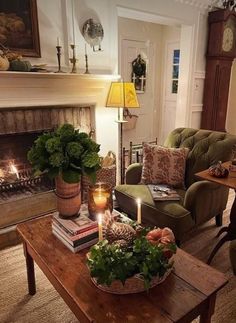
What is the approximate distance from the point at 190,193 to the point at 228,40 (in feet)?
9.21

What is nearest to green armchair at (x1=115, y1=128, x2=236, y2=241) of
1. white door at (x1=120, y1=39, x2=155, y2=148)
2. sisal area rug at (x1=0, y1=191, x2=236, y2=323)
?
sisal area rug at (x1=0, y1=191, x2=236, y2=323)

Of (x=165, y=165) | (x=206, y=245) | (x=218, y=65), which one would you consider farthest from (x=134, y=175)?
(x=218, y=65)

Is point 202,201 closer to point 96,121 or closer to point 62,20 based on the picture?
point 96,121

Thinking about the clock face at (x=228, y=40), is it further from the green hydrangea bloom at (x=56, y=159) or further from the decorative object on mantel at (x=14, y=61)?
the green hydrangea bloom at (x=56, y=159)

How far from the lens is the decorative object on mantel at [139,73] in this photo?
475 centimetres

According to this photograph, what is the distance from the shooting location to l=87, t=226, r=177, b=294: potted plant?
1.03m

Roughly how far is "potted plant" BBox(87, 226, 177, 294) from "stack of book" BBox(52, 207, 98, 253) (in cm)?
28

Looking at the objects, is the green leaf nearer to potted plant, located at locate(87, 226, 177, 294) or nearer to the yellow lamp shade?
potted plant, located at locate(87, 226, 177, 294)

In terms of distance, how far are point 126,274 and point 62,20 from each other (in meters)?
2.32

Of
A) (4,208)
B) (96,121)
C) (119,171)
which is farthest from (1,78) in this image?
(119,171)

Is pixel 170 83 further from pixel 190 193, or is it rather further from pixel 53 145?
pixel 53 145

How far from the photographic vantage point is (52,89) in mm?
2537

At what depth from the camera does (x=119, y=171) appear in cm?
328

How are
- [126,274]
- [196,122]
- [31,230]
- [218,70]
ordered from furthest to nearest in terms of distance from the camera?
[196,122] → [218,70] → [31,230] → [126,274]
